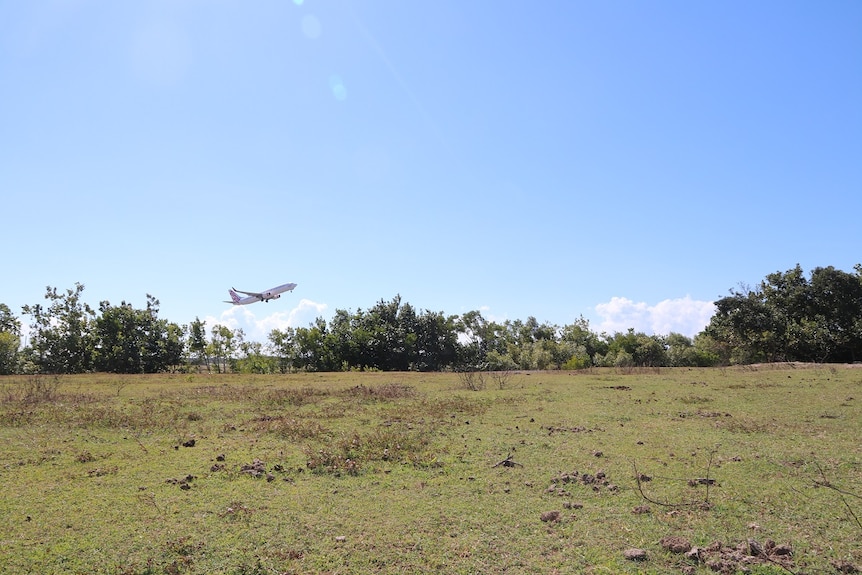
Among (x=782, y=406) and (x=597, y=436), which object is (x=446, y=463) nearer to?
(x=597, y=436)

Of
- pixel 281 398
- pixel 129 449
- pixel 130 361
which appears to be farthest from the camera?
pixel 130 361

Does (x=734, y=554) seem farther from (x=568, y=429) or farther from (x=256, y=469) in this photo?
(x=256, y=469)

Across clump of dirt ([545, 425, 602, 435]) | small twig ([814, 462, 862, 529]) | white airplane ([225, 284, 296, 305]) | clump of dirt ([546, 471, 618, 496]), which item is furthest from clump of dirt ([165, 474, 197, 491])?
white airplane ([225, 284, 296, 305])

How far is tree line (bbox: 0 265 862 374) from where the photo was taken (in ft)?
158

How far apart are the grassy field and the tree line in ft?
129

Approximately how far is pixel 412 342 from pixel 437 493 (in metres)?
60.0

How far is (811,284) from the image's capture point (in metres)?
49.5

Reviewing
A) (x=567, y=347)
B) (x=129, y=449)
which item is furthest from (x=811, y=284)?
(x=129, y=449)

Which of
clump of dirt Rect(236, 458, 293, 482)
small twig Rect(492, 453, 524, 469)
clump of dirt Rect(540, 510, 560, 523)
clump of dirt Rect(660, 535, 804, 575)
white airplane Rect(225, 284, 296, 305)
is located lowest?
clump of dirt Rect(660, 535, 804, 575)

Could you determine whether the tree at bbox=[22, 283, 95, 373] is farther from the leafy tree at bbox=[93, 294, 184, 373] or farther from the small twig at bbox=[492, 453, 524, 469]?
the small twig at bbox=[492, 453, 524, 469]

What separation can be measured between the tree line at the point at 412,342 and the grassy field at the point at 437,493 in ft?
129

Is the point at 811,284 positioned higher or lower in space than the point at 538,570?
higher

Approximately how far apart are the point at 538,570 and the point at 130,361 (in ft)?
221

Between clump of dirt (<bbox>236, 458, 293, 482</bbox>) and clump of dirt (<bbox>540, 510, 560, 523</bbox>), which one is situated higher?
clump of dirt (<bbox>236, 458, 293, 482</bbox>)
